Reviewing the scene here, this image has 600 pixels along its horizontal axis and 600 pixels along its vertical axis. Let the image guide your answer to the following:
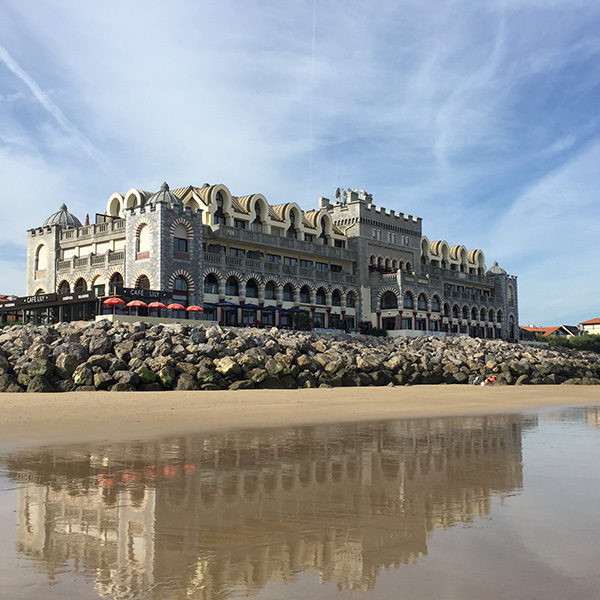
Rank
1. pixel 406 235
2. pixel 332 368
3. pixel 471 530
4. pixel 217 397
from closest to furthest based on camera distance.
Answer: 1. pixel 471 530
2. pixel 217 397
3. pixel 332 368
4. pixel 406 235

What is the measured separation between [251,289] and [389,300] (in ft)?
67.6

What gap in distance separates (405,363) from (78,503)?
3122cm

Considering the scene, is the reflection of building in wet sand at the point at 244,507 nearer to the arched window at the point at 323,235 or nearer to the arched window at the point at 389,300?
the arched window at the point at 389,300

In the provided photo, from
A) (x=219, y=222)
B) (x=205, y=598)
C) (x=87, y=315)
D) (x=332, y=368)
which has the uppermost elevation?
(x=219, y=222)

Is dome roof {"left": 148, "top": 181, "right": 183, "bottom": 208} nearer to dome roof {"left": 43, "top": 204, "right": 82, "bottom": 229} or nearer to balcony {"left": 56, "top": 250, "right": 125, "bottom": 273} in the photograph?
balcony {"left": 56, "top": 250, "right": 125, "bottom": 273}

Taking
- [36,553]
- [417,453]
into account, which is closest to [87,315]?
[417,453]

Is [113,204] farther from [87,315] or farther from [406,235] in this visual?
[406,235]

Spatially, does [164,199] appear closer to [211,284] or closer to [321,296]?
[211,284]

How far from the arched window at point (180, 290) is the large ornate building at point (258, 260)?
9cm

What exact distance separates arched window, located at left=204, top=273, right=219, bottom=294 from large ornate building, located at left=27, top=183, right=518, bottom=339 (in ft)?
0.43

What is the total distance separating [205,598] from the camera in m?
5.16

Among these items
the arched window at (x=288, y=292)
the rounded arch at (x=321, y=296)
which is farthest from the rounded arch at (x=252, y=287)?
the rounded arch at (x=321, y=296)

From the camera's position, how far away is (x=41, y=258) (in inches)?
2557

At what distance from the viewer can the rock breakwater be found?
25.9 metres
